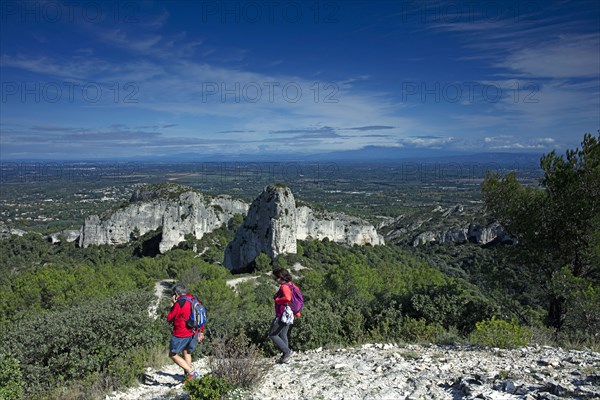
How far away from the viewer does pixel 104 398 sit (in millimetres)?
5754

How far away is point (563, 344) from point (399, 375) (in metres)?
3.92

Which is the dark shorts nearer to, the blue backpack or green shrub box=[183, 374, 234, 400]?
the blue backpack

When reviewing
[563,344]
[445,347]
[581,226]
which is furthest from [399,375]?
[581,226]

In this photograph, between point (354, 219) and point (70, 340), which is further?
point (354, 219)

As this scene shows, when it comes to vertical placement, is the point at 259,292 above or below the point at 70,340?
below

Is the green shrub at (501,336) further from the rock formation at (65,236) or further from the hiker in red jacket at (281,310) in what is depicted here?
the rock formation at (65,236)

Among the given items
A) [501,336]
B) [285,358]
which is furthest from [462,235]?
[285,358]

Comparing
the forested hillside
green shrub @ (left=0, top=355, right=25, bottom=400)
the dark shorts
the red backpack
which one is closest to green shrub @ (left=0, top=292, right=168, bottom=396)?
the forested hillside

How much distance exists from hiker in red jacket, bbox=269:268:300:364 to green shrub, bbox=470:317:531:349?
11.4 feet

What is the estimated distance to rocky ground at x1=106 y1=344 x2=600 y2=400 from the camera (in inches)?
191

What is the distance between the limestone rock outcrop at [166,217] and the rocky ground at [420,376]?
171ft

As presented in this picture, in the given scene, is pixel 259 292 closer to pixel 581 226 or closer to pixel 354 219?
pixel 581 226

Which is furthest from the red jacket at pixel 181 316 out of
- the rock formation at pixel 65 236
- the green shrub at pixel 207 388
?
the rock formation at pixel 65 236

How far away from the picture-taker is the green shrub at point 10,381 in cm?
559
